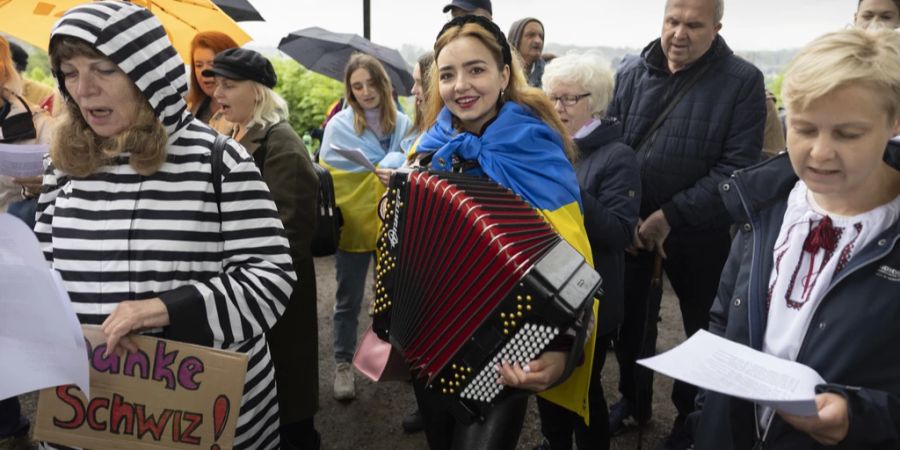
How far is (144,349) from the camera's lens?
61.1 inches

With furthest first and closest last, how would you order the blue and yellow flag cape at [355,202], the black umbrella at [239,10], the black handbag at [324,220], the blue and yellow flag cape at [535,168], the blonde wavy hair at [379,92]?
the black umbrella at [239,10] → the blonde wavy hair at [379,92] → the blue and yellow flag cape at [355,202] → the black handbag at [324,220] → the blue and yellow flag cape at [535,168]

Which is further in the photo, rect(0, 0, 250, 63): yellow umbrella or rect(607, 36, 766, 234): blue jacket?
rect(0, 0, 250, 63): yellow umbrella

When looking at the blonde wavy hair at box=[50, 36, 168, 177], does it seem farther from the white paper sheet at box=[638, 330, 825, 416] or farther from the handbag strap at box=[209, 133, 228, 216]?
the white paper sheet at box=[638, 330, 825, 416]

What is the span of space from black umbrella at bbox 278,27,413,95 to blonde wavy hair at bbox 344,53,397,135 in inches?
36.6

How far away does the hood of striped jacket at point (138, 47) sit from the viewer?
1.60 meters

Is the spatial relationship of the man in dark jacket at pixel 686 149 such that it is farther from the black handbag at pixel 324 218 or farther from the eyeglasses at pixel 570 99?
the black handbag at pixel 324 218

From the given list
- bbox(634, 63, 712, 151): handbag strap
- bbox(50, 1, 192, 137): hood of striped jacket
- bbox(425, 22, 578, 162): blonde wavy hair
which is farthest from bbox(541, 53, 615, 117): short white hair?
bbox(50, 1, 192, 137): hood of striped jacket

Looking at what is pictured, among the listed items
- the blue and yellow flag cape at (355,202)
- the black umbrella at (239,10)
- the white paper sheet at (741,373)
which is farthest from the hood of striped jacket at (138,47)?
the black umbrella at (239,10)

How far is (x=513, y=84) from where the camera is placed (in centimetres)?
226

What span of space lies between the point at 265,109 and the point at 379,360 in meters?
1.47

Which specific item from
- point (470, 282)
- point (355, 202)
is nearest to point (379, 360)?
point (470, 282)

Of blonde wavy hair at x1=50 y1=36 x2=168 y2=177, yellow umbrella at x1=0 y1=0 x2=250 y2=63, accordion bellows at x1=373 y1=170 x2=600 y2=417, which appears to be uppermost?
yellow umbrella at x1=0 y1=0 x2=250 y2=63

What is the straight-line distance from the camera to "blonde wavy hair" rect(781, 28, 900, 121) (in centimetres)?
129

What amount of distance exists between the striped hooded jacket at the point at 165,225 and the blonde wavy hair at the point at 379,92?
2.36 m
